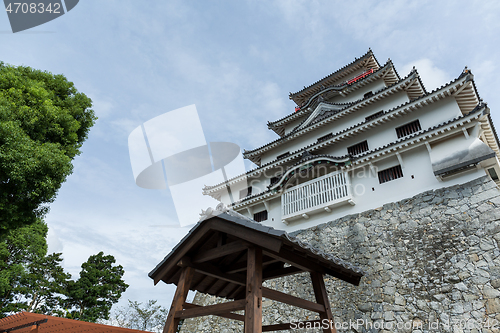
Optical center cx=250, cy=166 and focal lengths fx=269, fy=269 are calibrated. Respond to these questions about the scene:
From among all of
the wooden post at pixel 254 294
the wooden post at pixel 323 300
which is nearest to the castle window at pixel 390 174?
the wooden post at pixel 323 300

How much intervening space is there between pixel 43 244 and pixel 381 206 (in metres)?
24.1

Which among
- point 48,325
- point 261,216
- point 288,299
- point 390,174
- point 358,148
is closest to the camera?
point 288,299

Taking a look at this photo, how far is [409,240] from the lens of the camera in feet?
32.8

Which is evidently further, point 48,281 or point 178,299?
point 48,281

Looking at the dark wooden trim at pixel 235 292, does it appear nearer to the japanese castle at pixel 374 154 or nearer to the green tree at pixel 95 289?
the japanese castle at pixel 374 154

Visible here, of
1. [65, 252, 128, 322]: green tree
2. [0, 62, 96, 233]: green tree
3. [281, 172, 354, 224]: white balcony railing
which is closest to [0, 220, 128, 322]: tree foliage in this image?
[65, 252, 128, 322]: green tree

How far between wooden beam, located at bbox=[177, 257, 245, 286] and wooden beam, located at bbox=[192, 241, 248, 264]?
12 cm

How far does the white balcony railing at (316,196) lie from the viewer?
1268cm

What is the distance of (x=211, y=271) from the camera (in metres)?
5.53

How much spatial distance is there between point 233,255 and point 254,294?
158 centimetres

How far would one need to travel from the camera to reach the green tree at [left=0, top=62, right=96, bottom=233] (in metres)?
7.66

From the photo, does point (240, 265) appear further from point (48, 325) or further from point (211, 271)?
point (48, 325)

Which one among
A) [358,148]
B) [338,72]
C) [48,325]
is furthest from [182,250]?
[338,72]

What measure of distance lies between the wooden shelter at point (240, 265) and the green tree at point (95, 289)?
20.7 m
